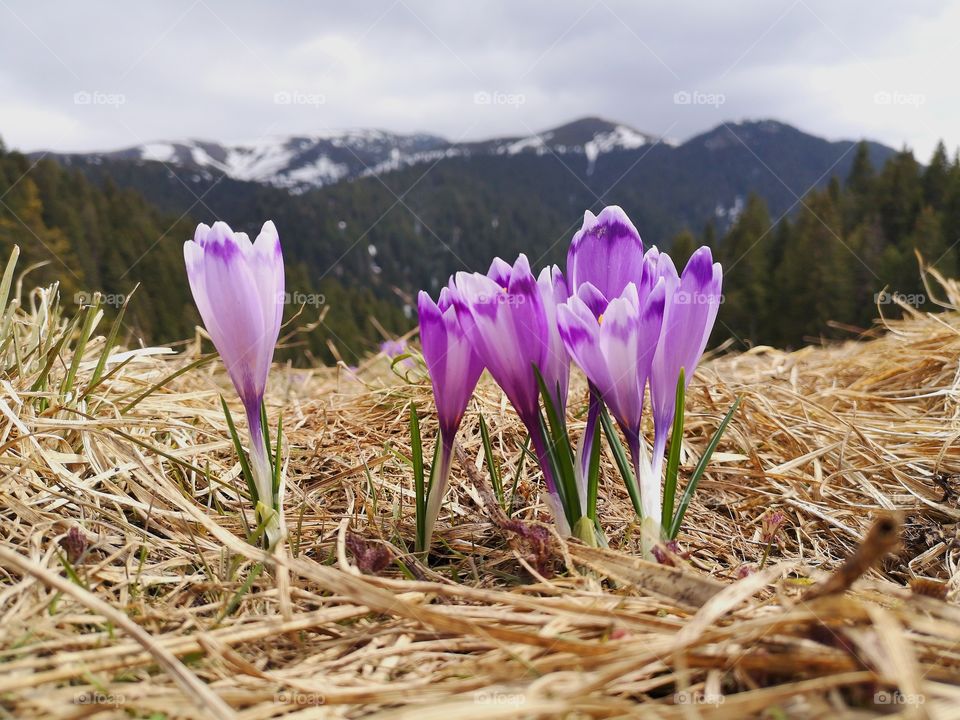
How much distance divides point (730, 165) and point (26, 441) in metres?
185

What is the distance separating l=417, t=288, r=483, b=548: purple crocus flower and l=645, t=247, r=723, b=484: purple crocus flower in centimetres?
33

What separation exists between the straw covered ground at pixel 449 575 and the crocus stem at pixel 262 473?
0.05 meters

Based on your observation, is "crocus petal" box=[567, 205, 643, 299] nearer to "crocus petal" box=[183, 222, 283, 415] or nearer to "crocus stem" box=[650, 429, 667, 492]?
"crocus stem" box=[650, 429, 667, 492]

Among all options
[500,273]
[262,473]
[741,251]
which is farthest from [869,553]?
[741,251]

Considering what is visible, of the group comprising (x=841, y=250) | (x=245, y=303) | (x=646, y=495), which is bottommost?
(x=646, y=495)

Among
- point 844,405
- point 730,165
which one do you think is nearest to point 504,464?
point 844,405

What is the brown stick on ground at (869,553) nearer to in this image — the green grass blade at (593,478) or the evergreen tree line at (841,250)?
the green grass blade at (593,478)

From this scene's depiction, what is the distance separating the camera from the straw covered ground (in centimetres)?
79

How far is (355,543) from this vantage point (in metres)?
1.22

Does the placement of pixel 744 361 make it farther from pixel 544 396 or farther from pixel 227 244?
pixel 227 244

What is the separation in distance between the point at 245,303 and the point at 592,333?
589 millimetres

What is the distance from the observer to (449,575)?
4.24 feet

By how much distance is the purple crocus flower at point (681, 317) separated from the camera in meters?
1.26

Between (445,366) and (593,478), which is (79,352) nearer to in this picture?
(445,366)
